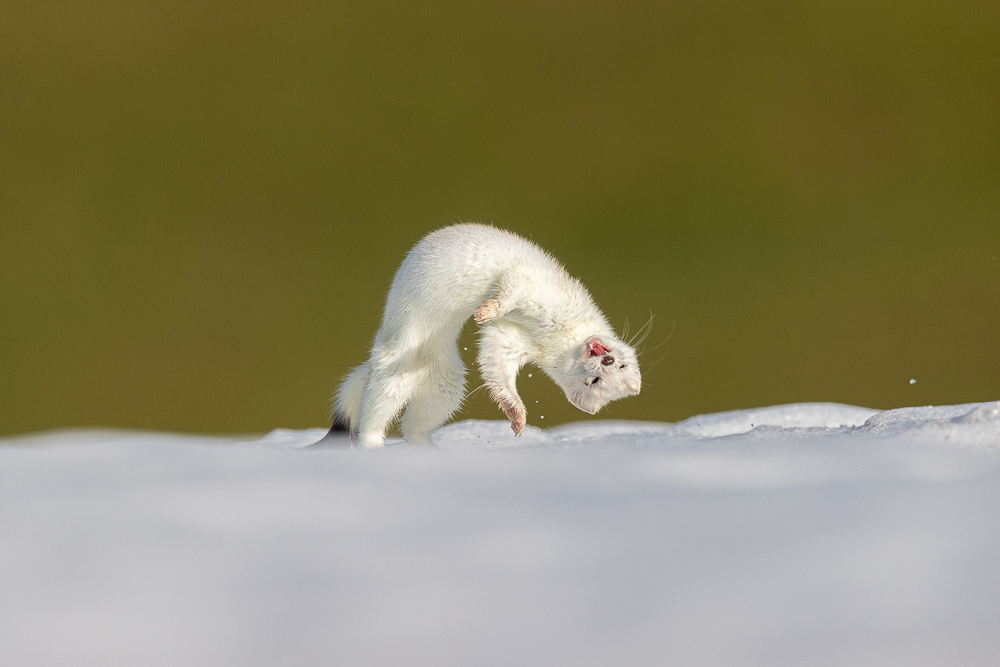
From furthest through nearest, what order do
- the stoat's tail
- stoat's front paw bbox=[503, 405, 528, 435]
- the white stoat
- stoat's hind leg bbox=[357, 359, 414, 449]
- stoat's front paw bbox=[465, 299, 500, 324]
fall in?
the stoat's tail, stoat's hind leg bbox=[357, 359, 414, 449], the white stoat, stoat's front paw bbox=[503, 405, 528, 435], stoat's front paw bbox=[465, 299, 500, 324]

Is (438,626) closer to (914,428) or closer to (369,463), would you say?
(369,463)

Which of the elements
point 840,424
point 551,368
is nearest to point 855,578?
point 551,368

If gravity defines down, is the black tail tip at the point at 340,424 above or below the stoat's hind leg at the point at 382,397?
below

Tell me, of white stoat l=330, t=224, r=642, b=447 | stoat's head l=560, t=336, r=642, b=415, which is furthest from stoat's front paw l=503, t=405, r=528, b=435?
stoat's head l=560, t=336, r=642, b=415

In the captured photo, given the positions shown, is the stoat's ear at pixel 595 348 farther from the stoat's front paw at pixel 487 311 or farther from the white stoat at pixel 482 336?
the stoat's front paw at pixel 487 311

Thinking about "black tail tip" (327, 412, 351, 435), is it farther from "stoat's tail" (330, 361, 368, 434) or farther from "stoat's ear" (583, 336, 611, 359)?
"stoat's ear" (583, 336, 611, 359)

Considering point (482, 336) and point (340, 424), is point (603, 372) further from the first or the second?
point (340, 424)

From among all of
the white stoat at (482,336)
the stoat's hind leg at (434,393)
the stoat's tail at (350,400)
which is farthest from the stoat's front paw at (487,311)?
the stoat's tail at (350,400)

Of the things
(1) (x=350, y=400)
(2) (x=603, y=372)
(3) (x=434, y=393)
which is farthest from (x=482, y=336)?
(1) (x=350, y=400)
